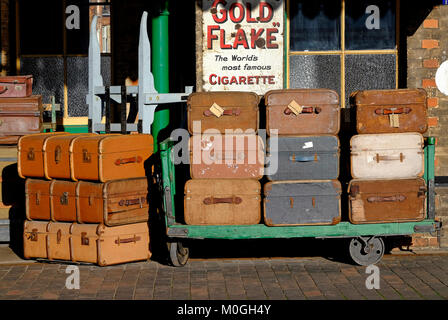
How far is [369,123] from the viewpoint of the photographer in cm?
789

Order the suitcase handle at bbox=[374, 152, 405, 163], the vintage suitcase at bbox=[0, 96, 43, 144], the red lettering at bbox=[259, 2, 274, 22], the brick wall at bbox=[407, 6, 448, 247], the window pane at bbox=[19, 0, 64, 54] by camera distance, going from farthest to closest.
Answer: the window pane at bbox=[19, 0, 64, 54] → the red lettering at bbox=[259, 2, 274, 22] → the vintage suitcase at bbox=[0, 96, 43, 144] → the brick wall at bbox=[407, 6, 448, 247] → the suitcase handle at bbox=[374, 152, 405, 163]

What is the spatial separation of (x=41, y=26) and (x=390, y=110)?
18.6ft

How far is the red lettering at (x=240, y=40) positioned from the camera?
9.52 metres

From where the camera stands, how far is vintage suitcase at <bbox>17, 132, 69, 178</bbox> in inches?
332

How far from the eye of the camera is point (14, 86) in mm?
9586

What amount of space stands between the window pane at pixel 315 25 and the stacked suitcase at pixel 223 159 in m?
2.19

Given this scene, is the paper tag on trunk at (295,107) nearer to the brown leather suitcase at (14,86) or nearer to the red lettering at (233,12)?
the red lettering at (233,12)

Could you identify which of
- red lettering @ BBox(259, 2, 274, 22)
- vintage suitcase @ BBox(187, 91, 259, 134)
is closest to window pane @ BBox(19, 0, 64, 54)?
red lettering @ BBox(259, 2, 274, 22)

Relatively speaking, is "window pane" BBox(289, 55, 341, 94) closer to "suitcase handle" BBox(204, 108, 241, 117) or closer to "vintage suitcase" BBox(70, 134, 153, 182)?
"suitcase handle" BBox(204, 108, 241, 117)

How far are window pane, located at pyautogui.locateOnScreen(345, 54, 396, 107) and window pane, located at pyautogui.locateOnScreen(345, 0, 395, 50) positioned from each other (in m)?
0.15

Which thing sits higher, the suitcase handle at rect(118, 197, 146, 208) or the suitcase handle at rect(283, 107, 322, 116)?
the suitcase handle at rect(283, 107, 322, 116)

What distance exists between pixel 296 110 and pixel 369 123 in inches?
33.3
